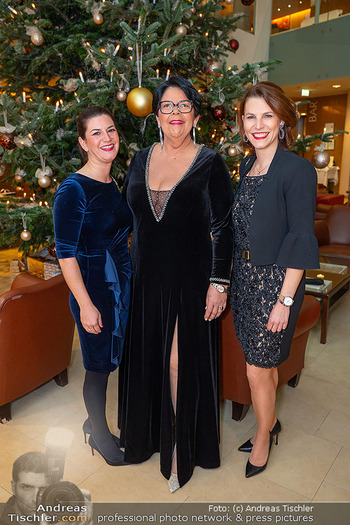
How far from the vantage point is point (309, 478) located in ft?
6.53

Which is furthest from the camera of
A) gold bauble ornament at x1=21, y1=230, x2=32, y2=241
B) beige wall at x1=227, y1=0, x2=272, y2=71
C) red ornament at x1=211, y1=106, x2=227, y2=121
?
beige wall at x1=227, y1=0, x2=272, y2=71

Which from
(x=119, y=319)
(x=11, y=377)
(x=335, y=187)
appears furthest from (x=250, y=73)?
(x=335, y=187)

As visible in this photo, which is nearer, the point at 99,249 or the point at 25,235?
the point at 99,249

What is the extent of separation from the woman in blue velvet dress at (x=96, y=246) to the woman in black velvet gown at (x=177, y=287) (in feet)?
0.27

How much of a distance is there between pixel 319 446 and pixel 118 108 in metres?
2.47

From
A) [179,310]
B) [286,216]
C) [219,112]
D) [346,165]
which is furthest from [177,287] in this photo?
[346,165]

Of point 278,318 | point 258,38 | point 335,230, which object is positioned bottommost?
point 335,230

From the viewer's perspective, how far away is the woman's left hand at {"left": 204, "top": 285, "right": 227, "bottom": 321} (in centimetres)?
180

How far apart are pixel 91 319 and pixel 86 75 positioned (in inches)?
85.6

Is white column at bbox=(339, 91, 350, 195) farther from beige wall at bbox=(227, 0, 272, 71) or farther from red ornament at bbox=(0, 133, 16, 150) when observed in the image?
A: red ornament at bbox=(0, 133, 16, 150)

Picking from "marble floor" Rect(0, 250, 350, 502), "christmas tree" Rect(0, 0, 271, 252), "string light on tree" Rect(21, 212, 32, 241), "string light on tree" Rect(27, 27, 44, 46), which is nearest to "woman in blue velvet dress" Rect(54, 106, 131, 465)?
"marble floor" Rect(0, 250, 350, 502)

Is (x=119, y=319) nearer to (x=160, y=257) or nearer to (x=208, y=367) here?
(x=160, y=257)

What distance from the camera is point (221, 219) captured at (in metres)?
1.77

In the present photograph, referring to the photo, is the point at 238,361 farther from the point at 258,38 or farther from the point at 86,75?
the point at 258,38
